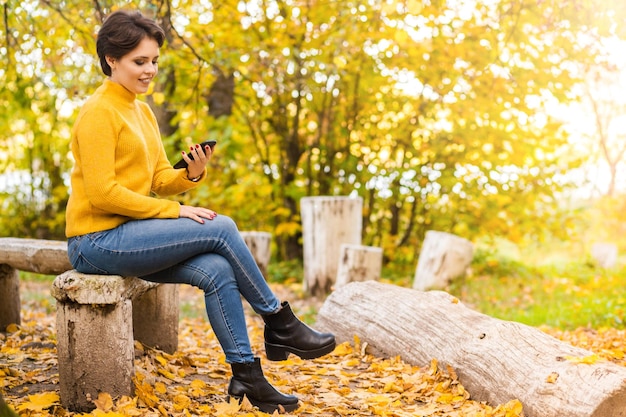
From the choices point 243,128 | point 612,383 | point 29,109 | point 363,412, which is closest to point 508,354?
point 612,383

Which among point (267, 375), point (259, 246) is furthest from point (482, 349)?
point (259, 246)

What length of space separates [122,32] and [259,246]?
4.47 meters

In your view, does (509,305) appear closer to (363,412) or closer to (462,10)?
(462,10)

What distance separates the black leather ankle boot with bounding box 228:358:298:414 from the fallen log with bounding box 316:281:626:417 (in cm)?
111

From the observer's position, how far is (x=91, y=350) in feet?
9.69

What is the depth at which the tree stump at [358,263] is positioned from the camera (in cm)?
675

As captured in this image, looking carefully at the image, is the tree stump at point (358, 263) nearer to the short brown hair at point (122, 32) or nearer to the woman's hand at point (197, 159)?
the woman's hand at point (197, 159)

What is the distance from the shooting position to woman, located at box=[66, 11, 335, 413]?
2.93 metres

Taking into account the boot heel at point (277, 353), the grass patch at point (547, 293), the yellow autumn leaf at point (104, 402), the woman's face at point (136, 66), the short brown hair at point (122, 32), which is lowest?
the grass patch at point (547, 293)

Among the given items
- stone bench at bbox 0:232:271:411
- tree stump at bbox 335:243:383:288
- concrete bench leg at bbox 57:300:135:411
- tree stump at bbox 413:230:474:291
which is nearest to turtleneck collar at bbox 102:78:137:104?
stone bench at bbox 0:232:271:411

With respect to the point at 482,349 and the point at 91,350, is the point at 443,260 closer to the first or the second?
the point at 482,349

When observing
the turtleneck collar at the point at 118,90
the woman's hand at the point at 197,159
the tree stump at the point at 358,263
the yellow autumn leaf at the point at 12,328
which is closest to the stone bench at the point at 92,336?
the woman's hand at the point at 197,159

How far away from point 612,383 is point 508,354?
582mm

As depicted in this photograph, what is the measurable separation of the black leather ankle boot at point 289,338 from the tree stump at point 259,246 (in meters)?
3.91
